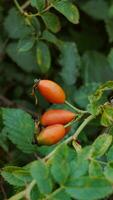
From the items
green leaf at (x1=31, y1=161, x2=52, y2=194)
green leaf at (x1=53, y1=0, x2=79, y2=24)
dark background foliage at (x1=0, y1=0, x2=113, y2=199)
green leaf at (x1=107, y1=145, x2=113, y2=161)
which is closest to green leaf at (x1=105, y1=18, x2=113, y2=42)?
dark background foliage at (x1=0, y1=0, x2=113, y2=199)

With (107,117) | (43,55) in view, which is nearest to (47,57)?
(43,55)

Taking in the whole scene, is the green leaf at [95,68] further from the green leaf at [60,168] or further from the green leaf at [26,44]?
the green leaf at [60,168]

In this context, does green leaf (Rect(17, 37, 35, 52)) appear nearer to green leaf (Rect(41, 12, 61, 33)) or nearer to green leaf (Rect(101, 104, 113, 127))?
green leaf (Rect(41, 12, 61, 33))

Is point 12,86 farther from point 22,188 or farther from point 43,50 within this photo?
point 22,188

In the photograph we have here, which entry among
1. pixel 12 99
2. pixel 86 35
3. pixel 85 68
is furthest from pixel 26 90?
pixel 86 35

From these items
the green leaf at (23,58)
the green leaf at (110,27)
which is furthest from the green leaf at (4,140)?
the green leaf at (110,27)
